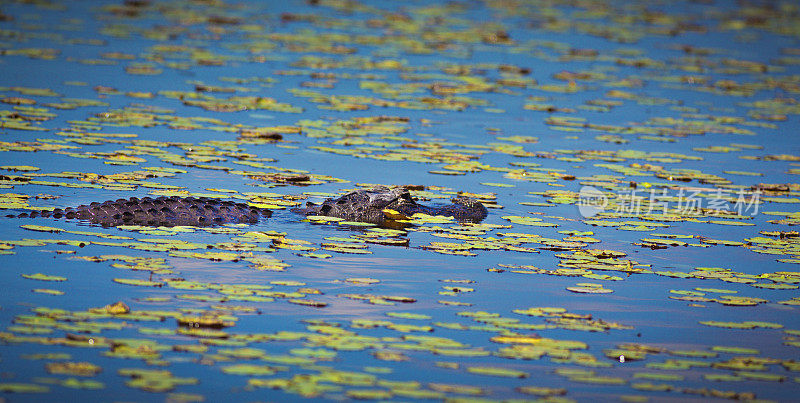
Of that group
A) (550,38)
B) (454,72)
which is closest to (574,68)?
(454,72)

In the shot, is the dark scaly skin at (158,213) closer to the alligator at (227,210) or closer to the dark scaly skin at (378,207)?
the alligator at (227,210)

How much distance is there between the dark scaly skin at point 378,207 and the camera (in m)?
9.16

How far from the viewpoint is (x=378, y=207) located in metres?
9.28

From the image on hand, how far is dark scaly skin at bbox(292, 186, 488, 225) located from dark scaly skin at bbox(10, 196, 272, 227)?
2.40 feet

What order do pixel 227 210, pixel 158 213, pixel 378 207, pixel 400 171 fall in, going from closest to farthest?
pixel 158 213 < pixel 227 210 < pixel 378 207 < pixel 400 171

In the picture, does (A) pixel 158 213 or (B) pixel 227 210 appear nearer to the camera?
(A) pixel 158 213

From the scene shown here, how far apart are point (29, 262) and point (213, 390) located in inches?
108

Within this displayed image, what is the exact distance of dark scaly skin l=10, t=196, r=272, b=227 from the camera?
8.42 meters

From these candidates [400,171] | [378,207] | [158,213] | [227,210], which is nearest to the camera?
[158,213]

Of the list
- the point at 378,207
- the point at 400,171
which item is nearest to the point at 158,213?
the point at 378,207

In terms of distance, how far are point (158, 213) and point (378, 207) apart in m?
1.97

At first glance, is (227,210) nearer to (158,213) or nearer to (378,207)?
(158,213)

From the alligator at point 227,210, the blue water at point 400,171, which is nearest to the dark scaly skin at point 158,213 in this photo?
the alligator at point 227,210

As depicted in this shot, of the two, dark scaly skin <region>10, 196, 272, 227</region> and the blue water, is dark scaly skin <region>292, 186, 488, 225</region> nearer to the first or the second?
the blue water
